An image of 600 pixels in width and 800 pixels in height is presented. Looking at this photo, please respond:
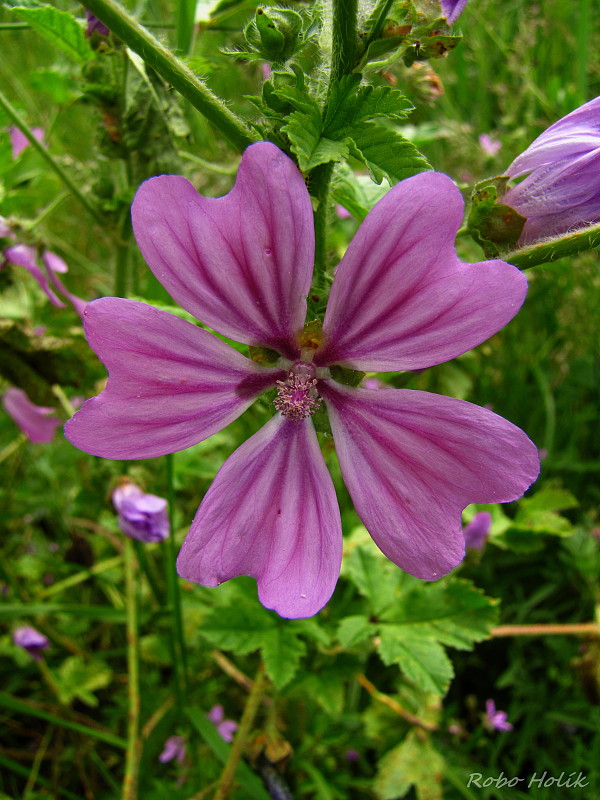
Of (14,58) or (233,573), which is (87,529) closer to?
(233,573)

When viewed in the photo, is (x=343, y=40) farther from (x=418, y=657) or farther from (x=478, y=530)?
(x=478, y=530)

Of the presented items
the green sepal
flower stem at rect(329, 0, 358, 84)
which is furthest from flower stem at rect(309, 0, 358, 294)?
the green sepal

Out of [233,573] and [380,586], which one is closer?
[233,573]

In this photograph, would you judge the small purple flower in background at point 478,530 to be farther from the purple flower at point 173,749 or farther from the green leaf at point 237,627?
the purple flower at point 173,749

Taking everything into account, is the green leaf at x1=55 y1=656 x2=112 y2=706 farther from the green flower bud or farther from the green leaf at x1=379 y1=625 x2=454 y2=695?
the green flower bud

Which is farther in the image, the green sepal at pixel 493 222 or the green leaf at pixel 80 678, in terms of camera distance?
the green leaf at pixel 80 678

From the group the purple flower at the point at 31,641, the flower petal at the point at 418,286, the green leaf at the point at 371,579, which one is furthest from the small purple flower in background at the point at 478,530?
the purple flower at the point at 31,641

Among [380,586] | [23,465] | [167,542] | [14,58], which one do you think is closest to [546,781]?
[380,586]
